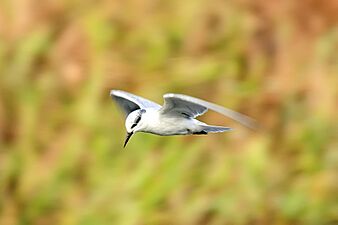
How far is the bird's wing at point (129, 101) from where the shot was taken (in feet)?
15.8

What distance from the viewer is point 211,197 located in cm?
647

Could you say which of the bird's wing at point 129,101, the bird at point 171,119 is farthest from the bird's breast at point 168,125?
the bird's wing at point 129,101

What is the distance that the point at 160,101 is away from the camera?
6.59 metres

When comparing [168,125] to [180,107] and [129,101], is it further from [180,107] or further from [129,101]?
[129,101]

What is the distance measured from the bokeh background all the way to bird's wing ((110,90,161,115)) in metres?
1.43

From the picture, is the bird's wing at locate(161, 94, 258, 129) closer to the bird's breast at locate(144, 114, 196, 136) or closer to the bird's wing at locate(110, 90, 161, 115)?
the bird's breast at locate(144, 114, 196, 136)

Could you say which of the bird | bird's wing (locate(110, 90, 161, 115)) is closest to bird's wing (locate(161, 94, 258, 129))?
the bird

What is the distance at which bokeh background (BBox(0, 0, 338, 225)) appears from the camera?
644cm

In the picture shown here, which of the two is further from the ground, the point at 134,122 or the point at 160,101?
the point at 160,101

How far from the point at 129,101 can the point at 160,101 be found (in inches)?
64.4

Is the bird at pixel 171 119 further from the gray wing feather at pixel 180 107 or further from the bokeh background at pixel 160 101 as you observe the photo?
the bokeh background at pixel 160 101

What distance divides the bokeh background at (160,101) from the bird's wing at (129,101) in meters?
1.43

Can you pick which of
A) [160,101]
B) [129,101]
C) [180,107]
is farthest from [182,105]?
[160,101]

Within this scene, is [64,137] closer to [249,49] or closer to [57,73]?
[57,73]
